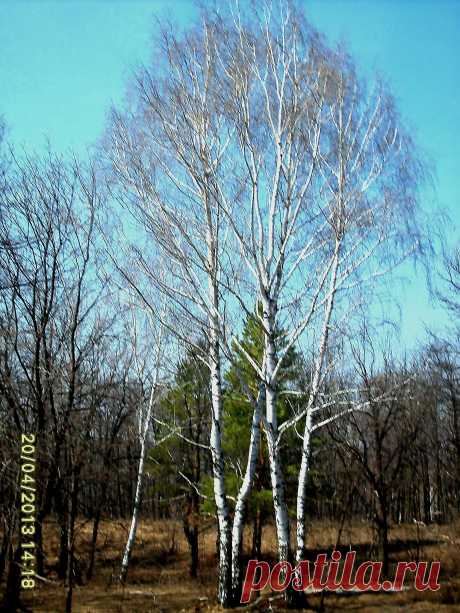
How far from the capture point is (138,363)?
1662 cm

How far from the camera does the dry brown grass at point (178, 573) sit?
10875 millimetres

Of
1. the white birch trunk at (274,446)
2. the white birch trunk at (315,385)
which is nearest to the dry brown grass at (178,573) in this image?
the white birch trunk at (274,446)

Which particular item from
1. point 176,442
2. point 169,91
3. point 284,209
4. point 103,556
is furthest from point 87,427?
point 103,556

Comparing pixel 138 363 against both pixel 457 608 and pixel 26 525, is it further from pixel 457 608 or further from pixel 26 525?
pixel 457 608

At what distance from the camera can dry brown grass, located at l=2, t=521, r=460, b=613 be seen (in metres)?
10.9

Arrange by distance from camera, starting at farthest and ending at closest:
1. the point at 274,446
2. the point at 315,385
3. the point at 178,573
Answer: the point at 178,573
the point at 315,385
the point at 274,446

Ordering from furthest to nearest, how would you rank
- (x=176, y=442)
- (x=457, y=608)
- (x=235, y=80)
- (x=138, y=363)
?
(x=176, y=442), (x=138, y=363), (x=457, y=608), (x=235, y=80)

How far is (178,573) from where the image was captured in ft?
62.0

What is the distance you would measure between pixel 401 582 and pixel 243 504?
625 centimetres

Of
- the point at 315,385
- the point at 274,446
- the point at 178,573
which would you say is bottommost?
the point at 178,573

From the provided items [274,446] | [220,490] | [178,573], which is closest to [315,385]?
[274,446]
